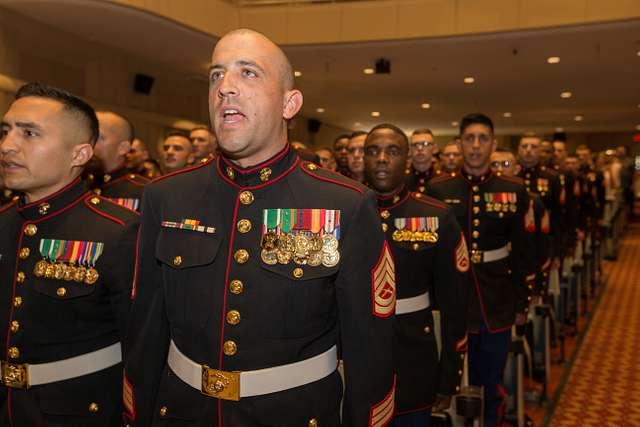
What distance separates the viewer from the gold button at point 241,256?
4.44ft

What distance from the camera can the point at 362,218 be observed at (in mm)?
1387

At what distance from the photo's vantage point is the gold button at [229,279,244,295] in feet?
4.38

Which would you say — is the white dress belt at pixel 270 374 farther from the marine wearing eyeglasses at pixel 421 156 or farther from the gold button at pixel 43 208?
the marine wearing eyeglasses at pixel 421 156

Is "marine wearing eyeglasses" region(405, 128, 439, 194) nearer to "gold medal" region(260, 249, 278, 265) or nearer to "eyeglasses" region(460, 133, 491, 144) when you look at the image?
"eyeglasses" region(460, 133, 491, 144)

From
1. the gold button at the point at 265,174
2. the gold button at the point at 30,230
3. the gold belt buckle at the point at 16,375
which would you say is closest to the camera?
the gold button at the point at 265,174

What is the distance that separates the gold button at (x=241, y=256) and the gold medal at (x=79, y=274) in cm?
56

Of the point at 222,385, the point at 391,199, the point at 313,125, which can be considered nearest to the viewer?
the point at 222,385

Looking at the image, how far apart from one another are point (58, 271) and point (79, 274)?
6cm

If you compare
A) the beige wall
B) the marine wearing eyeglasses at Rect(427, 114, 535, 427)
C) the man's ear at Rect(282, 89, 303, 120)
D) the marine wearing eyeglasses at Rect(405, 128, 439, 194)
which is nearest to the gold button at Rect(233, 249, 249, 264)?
the man's ear at Rect(282, 89, 303, 120)

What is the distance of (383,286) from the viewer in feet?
4.70

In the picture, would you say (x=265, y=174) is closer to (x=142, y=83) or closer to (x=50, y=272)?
(x=50, y=272)

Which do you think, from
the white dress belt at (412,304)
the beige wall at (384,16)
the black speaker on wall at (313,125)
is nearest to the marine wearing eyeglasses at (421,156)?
the white dress belt at (412,304)

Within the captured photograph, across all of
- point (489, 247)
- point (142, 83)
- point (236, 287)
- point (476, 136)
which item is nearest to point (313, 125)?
point (142, 83)

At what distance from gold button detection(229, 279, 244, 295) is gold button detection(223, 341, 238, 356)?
12cm
